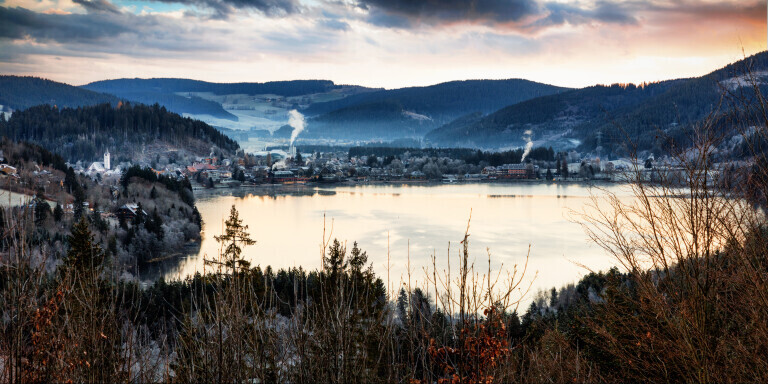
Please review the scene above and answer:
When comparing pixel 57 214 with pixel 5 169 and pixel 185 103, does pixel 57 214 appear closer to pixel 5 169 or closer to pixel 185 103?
pixel 5 169

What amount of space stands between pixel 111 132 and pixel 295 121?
39.6m

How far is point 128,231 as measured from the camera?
14.9 meters

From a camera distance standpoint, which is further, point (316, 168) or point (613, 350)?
point (316, 168)

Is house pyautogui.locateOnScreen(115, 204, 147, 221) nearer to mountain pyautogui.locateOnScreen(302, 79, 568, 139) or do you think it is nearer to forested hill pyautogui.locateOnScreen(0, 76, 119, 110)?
forested hill pyautogui.locateOnScreen(0, 76, 119, 110)

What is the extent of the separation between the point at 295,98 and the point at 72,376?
274 feet

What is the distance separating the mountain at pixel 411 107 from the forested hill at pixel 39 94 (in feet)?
95.4

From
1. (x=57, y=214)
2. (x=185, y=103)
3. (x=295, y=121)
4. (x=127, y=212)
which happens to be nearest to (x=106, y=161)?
(x=127, y=212)

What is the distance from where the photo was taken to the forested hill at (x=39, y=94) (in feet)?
156

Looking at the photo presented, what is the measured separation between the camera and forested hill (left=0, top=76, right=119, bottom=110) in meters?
47.7

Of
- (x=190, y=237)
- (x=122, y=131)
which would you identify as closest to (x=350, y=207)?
(x=190, y=237)

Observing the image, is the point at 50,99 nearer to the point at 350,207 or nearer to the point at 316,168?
the point at 316,168

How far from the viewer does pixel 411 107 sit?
87062 millimetres

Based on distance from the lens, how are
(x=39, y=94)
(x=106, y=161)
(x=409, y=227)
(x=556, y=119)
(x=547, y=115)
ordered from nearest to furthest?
(x=409, y=227), (x=106, y=161), (x=39, y=94), (x=556, y=119), (x=547, y=115)

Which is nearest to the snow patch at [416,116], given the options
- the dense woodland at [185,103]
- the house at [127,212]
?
the dense woodland at [185,103]
